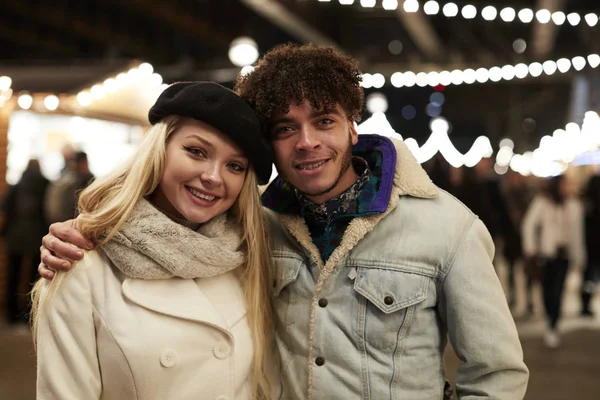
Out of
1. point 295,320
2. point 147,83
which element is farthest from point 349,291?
point 147,83

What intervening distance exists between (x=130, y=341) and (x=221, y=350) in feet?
0.86

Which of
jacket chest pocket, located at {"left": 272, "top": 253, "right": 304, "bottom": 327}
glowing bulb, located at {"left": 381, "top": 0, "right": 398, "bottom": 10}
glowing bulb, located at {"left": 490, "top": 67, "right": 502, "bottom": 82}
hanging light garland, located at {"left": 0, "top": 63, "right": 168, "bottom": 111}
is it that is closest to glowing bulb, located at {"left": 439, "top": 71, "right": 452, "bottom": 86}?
glowing bulb, located at {"left": 490, "top": 67, "right": 502, "bottom": 82}

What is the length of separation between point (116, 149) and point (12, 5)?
9.00 feet

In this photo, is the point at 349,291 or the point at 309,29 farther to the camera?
the point at 309,29

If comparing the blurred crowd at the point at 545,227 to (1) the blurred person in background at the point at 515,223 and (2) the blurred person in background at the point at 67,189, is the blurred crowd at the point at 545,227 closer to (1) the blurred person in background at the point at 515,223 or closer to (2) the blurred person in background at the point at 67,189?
(1) the blurred person in background at the point at 515,223

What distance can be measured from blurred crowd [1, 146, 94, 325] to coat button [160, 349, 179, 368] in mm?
5499

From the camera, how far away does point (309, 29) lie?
40.0 feet

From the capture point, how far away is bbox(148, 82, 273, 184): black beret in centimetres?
187

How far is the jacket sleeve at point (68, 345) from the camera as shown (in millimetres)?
1741

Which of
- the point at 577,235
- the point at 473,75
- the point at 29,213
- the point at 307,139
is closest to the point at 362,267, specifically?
the point at 307,139

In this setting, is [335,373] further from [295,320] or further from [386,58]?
[386,58]

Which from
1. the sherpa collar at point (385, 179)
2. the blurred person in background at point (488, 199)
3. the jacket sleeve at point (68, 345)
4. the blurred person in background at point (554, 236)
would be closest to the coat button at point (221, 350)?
the jacket sleeve at point (68, 345)

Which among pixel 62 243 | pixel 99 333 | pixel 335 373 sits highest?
pixel 62 243

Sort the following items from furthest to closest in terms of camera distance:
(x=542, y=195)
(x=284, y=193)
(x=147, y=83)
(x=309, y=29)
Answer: (x=309, y=29) < (x=147, y=83) < (x=542, y=195) < (x=284, y=193)
